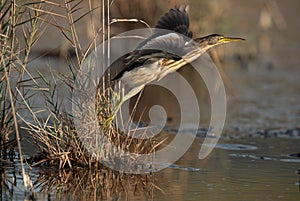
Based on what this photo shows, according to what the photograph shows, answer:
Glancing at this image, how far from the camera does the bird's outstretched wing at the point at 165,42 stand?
534 centimetres

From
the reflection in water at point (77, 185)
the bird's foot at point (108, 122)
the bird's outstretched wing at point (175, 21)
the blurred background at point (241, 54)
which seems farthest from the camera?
the blurred background at point (241, 54)

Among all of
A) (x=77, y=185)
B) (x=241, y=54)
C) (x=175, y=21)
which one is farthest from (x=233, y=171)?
(x=241, y=54)

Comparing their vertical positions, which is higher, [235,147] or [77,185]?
[235,147]

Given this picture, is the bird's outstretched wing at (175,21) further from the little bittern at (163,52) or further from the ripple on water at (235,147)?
the ripple on water at (235,147)

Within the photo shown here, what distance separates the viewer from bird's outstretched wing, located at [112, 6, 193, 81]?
17.5ft

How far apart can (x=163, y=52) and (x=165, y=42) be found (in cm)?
8

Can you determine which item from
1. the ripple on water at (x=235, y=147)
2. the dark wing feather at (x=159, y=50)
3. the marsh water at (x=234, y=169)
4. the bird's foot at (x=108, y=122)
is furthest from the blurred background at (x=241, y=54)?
the bird's foot at (x=108, y=122)

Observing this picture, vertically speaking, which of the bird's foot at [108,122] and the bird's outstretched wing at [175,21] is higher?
the bird's outstretched wing at [175,21]

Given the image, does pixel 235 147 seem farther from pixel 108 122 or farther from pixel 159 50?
pixel 108 122

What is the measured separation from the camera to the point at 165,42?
5.38 meters

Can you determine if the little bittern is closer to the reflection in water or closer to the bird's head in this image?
the bird's head

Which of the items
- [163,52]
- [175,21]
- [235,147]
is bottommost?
[235,147]

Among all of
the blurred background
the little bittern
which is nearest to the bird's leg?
the little bittern

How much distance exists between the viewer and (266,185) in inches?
183
